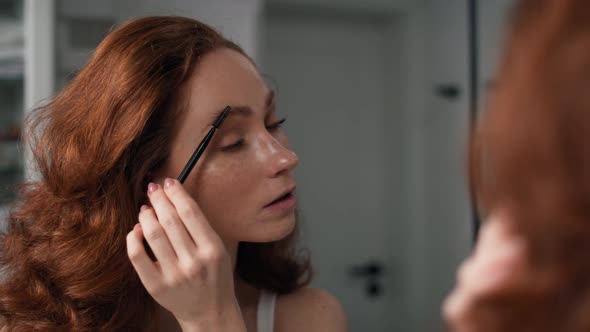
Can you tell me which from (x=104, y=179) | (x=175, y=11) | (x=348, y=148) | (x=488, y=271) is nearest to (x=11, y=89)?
(x=175, y=11)

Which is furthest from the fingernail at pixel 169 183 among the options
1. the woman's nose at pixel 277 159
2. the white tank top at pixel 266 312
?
the white tank top at pixel 266 312

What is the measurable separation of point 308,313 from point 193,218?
0.31 metres

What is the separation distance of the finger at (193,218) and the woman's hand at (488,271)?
0.34 meters

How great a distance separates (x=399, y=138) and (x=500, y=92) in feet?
5.99

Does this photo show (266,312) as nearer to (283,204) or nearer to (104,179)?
(283,204)

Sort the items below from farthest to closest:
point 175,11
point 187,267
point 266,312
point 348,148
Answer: point 348,148 → point 175,11 → point 266,312 → point 187,267

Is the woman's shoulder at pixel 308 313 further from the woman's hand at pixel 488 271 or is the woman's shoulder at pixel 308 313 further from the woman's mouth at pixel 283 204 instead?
the woman's hand at pixel 488 271

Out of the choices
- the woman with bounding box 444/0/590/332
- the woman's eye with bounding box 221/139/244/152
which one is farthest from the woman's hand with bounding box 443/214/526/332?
the woman's eye with bounding box 221/139/244/152

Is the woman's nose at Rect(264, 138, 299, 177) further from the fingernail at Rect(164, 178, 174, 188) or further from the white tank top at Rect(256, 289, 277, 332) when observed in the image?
the white tank top at Rect(256, 289, 277, 332)

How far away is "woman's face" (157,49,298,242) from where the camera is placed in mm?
671

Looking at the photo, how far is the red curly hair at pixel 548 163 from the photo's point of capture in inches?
9.0

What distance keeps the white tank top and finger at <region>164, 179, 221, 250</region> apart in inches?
9.9

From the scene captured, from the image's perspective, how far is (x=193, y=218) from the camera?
23.0 inches

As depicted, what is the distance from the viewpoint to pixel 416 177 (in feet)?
6.57
